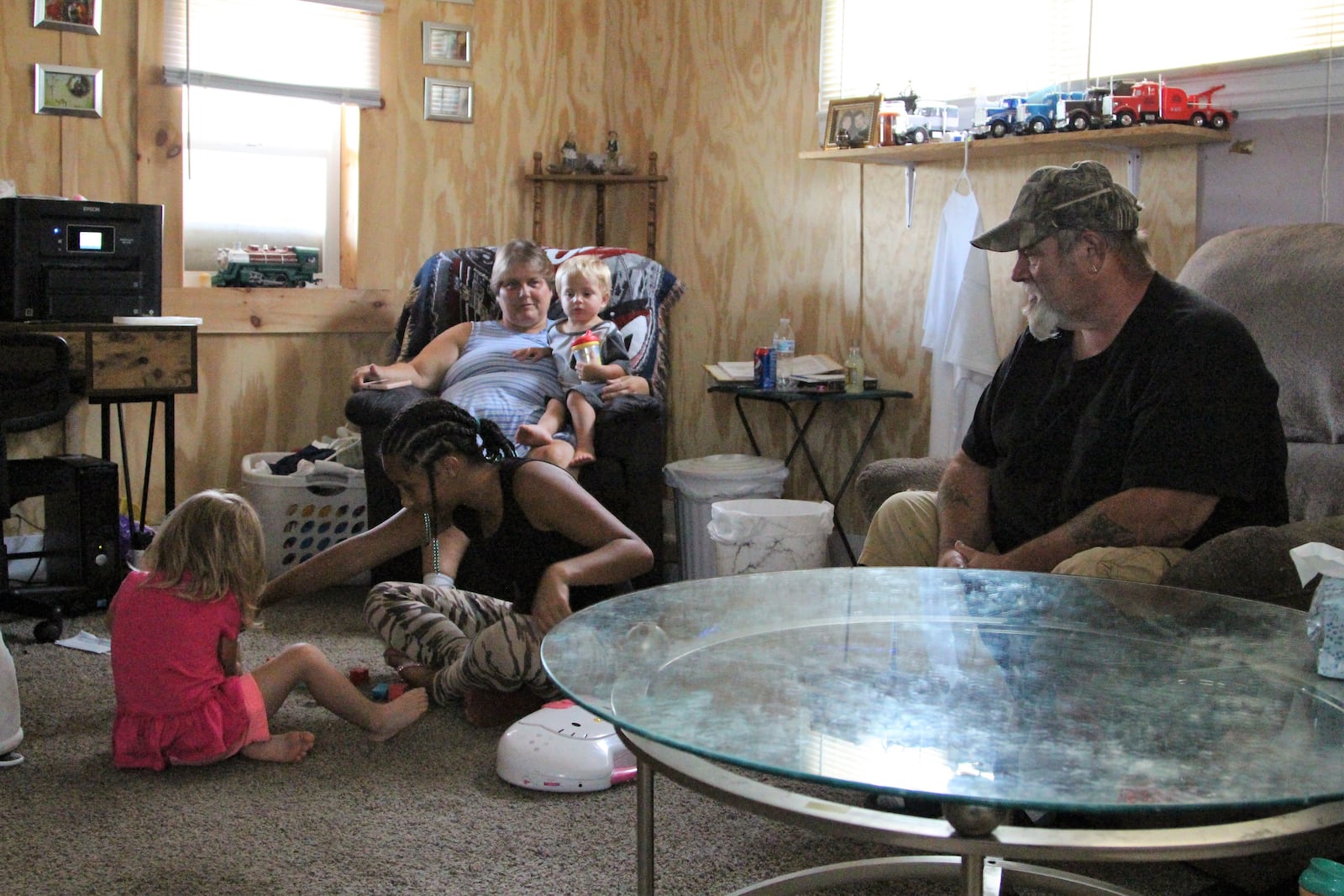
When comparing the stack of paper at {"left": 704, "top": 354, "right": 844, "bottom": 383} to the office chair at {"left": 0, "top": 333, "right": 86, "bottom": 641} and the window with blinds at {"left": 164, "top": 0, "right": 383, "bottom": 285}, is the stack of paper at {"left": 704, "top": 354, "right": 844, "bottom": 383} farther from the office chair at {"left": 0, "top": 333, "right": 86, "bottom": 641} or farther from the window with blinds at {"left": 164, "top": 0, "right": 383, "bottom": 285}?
the office chair at {"left": 0, "top": 333, "right": 86, "bottom": 641}

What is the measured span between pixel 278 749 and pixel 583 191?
3061mm

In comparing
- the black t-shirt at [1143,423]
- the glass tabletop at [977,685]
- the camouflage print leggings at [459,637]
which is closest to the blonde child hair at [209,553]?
the camouflage print leggings at [459,637]

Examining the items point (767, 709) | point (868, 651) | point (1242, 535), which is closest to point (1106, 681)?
point (868, 651)

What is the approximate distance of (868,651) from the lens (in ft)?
5.34

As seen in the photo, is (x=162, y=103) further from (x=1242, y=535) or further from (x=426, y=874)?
(x=1242, y=535)

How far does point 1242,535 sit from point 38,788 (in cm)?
206

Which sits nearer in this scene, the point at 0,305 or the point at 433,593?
the point at 433,593

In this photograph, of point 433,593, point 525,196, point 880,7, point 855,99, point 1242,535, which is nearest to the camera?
point 1242,535

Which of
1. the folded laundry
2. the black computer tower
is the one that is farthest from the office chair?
the folded laundry

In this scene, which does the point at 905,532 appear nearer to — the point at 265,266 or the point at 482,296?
the point at 482,296

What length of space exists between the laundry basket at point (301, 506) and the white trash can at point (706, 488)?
0.95 meters

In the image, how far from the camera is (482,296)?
4.25 meters

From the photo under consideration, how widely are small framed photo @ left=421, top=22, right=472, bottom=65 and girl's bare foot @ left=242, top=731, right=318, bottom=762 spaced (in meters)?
2.99

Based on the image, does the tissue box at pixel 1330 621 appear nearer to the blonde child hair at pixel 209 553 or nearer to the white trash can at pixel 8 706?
the blonde child hair at pixel 209 553
